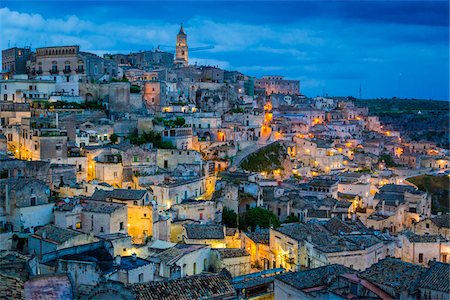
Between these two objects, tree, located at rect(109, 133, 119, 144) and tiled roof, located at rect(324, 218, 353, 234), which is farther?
tree, located at rect(109, 133, 119, 144)

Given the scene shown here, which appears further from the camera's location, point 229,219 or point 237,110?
point 237,110

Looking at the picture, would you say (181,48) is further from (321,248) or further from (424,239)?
(321,248)

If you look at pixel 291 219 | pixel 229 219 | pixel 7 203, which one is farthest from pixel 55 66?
pixel 291 219

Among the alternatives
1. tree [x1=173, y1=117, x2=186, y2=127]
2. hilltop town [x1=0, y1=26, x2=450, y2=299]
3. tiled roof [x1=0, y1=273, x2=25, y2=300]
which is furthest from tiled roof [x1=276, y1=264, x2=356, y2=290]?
tree [x1=173, y1=117, x2=186, y2=127]

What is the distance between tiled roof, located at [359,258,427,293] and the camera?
50.8 feet

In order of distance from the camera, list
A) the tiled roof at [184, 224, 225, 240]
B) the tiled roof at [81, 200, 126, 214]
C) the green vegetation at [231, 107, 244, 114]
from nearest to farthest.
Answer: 1. the tiled roof at [81, 200, 126, 214]
2. the tiled roof at [184, 224, 225, 240]
3. the green vegetation at [231, 107, 244, 114]

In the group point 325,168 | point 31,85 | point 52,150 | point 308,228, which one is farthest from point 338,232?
point 31,85

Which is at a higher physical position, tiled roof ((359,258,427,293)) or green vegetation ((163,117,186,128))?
green vegetation ((163,117,186,128))

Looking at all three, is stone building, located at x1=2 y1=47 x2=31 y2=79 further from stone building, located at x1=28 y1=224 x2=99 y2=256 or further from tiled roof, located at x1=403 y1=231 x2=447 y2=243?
tiled roof, located at x1=403 y1=231 x2=447 y2=243

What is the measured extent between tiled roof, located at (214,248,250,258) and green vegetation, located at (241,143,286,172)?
17669 millimetres

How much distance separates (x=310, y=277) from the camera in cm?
1711

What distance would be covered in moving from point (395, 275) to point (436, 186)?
1290 inches

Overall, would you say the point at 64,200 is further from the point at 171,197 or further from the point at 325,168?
the point at 325,168

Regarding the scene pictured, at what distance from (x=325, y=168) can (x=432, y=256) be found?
69.0 ft
